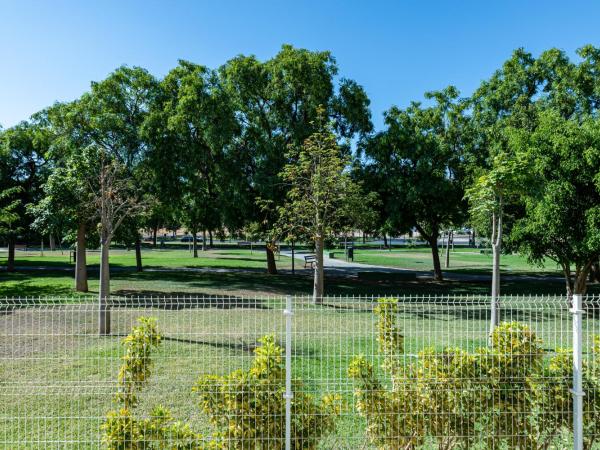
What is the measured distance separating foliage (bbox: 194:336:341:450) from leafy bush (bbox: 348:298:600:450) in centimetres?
54

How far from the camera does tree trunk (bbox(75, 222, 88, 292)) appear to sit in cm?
1808

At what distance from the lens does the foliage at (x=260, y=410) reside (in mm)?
4508

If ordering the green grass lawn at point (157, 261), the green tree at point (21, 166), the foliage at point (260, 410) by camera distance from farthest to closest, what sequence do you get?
1. the green grass lawn at point (157, 261)
2. the green tree at point (21, 166)
3. the foliage at point (260, 410)

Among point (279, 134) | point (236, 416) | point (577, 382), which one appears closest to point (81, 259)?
point (279, 134)

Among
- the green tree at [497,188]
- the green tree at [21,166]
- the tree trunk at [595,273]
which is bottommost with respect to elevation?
the tree trunk at [595,273]

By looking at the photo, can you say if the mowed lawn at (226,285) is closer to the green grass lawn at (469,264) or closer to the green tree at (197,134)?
the green grass lawn at (469,264)

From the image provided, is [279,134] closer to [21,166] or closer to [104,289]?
[104,289]

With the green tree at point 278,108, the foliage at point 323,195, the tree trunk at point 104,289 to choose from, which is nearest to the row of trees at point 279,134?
the green tree at point 278,108

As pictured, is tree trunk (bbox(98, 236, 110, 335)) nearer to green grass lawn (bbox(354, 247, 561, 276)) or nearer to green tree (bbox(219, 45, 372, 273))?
green tree (bbox(219, 45, 372, 273))

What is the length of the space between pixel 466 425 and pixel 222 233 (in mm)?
24381

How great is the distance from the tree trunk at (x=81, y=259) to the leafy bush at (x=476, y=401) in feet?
52.4

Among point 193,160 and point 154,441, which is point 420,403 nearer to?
point 154,441

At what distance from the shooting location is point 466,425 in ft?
15.4

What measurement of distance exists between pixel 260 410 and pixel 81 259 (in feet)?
52.8
